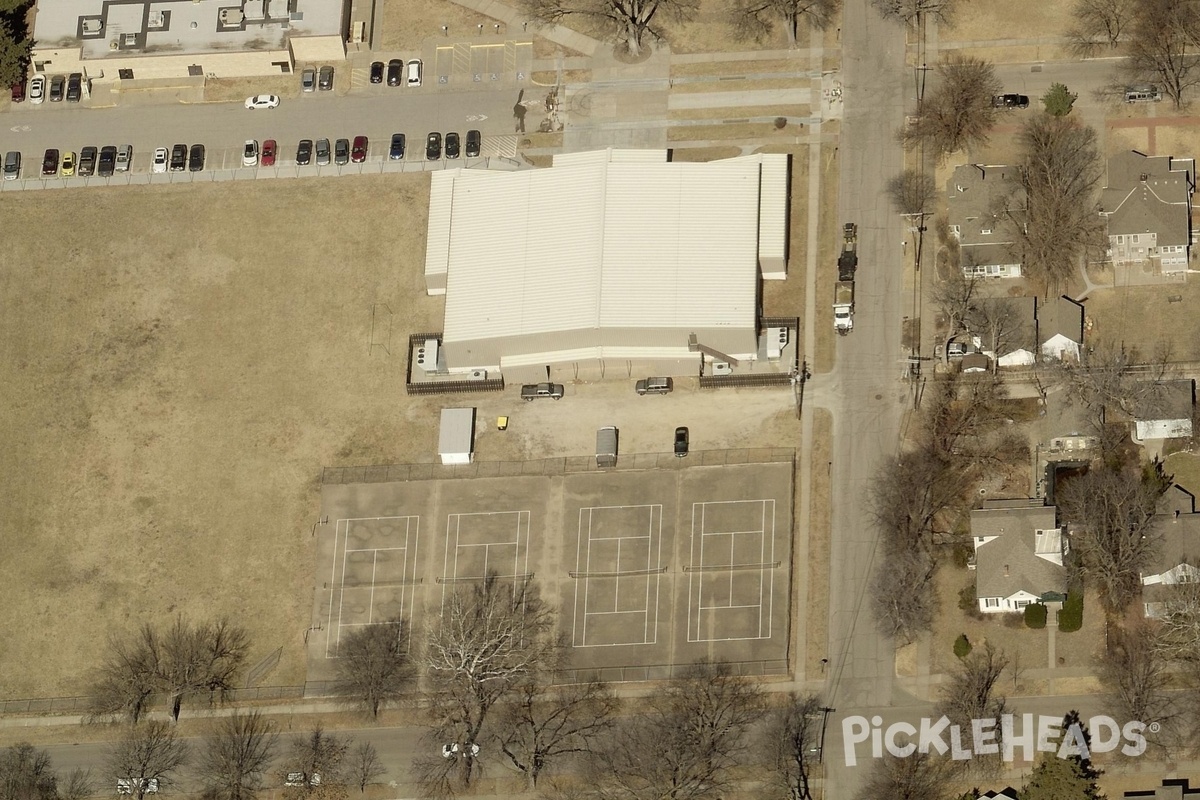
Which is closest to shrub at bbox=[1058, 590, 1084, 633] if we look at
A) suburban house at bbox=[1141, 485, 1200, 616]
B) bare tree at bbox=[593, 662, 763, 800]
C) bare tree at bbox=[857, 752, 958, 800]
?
suburban house at bbox=[1141, 485, 1200, 616]

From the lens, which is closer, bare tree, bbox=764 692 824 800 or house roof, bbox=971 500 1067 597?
bare tree, bbox=764 692 824 800

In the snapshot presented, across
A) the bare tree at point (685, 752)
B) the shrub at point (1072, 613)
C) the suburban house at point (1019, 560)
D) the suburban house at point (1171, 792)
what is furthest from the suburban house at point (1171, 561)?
the bare tree at point (685, 752)

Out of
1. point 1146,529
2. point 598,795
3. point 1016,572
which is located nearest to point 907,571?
point 1016,572

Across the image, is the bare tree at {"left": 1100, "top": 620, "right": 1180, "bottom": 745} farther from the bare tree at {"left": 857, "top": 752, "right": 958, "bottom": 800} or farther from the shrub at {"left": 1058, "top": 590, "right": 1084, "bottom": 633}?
the bare tree at {"left": 857, "top": 752, "right": 958, "bottom": 800}

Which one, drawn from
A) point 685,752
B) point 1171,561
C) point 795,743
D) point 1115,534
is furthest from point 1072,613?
point 685,752

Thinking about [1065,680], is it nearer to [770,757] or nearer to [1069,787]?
[1069,787]

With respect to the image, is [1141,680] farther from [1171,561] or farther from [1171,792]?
[1171,561]
